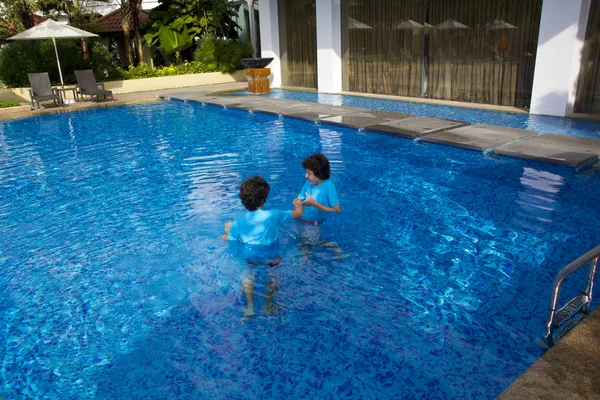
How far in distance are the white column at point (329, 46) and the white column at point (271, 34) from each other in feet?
10.2

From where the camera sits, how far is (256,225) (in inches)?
173

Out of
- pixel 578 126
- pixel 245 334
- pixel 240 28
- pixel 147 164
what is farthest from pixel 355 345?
pixel 240 28

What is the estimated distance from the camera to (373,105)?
1459 centimetres

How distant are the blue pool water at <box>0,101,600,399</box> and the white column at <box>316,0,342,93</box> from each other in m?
9.32

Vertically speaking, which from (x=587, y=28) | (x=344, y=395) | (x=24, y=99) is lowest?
(x=344, y=395)

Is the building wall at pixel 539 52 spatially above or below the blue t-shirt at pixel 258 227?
above

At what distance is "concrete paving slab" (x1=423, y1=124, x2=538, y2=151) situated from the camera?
9023 mm

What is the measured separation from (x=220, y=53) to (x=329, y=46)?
6.79 m

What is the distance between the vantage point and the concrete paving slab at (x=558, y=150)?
7.81m

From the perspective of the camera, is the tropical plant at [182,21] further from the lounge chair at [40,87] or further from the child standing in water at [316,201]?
the child standing in water at [316,201]

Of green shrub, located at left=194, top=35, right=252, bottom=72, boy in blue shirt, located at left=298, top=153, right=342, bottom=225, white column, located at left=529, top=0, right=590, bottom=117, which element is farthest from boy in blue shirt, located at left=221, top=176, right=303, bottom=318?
green shrub, located at left=194, top=35, right=252, bottom=72

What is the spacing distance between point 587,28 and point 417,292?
970 cm

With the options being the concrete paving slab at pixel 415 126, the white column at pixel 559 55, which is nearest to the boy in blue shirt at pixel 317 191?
the concrete paving slab at pixel 415 126

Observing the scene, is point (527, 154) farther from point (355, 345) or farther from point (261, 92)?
point (261, 92)
